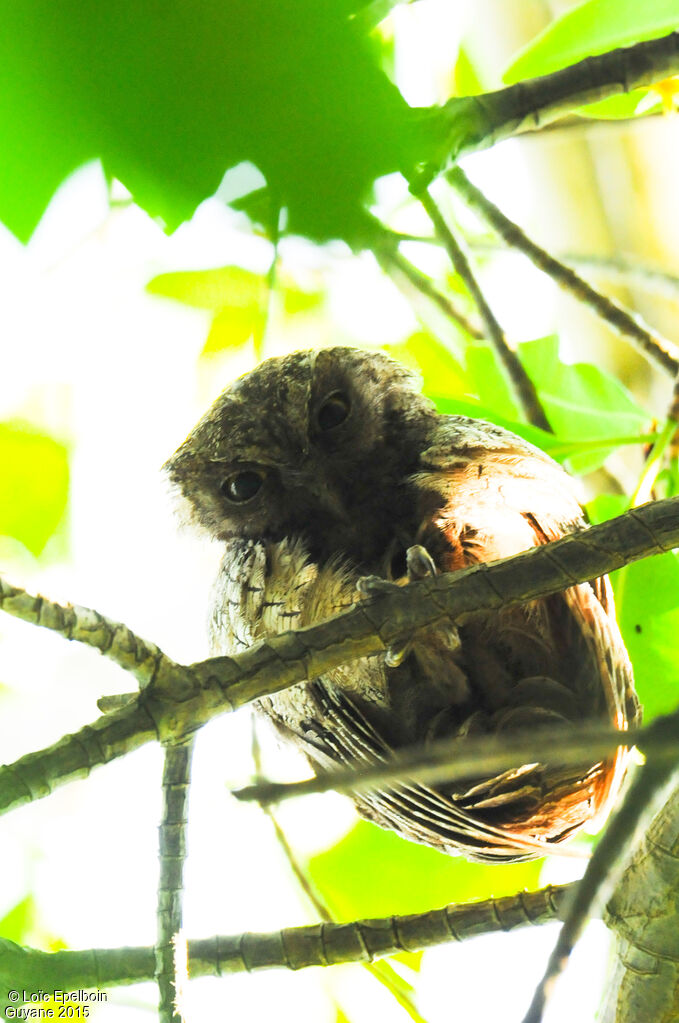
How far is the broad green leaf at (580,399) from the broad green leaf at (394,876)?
0.78 m

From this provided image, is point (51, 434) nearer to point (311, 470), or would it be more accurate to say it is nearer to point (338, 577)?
point (311, 470)

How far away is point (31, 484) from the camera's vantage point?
139cm

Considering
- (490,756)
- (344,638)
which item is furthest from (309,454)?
(490,756)

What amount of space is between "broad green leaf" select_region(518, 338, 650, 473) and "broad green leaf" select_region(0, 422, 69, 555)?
0.93m

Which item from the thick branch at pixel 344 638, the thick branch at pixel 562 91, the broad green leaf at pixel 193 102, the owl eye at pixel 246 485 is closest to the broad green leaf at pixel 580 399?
the owl eye at pixel 246 485

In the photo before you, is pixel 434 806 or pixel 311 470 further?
pixel 311 470

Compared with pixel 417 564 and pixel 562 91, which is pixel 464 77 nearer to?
pixel 562 91

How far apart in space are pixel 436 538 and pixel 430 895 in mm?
815

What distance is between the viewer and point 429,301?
185cm

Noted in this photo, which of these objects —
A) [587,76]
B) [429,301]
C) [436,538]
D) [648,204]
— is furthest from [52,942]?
[648,204]

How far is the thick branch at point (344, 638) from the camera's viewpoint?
2.17ft

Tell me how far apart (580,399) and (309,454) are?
2.23ft

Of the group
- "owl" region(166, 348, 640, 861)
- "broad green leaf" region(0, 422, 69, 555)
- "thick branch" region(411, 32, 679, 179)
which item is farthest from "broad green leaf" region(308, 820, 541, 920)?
"thick branch" region(411, 32, 679, 179)

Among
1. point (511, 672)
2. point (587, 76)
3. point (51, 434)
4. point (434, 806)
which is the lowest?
point (434, 806)
